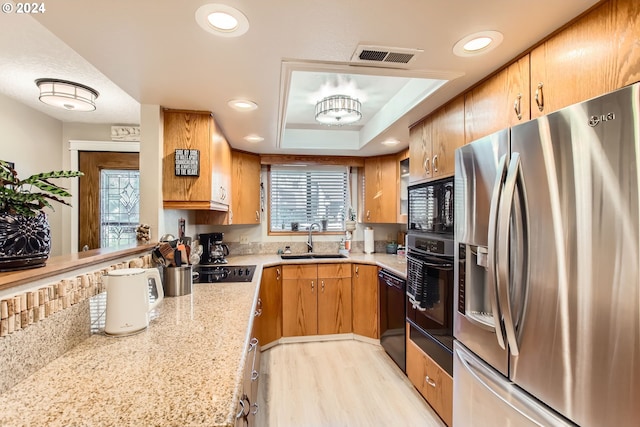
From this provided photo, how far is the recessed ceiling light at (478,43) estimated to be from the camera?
126cm

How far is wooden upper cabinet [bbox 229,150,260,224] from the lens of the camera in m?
3.37

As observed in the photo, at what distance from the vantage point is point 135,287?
1176 millimetres

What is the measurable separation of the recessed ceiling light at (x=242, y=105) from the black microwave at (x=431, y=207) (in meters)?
1.36

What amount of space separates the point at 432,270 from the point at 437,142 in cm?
89

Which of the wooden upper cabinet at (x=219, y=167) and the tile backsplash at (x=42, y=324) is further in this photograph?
the wooden upper cabinet at (x=219, y=167)

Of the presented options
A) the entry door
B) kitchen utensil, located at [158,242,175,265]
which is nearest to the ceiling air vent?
kitchen utensil, located at [158,242,175,265]

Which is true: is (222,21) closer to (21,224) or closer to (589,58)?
(21,224)

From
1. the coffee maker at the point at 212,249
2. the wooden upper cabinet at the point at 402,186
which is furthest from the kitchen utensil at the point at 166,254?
the wooden upper cabinet at the point at 402,186

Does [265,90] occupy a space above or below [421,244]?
above

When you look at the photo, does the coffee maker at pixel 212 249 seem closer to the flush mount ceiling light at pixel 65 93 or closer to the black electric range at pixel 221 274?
the black electric range at pixel 221 274

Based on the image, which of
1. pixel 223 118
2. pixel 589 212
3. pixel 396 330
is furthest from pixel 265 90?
pixel 396 330

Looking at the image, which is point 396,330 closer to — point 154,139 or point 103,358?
point 103,358

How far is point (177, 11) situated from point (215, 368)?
124cm

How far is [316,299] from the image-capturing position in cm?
323
